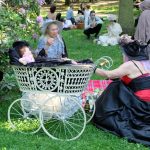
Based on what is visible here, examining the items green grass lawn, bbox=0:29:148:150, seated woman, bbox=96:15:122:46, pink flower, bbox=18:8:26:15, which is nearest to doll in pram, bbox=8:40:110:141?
green grass lawn, bbox=0:29:148:150

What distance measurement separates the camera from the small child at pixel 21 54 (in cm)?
586

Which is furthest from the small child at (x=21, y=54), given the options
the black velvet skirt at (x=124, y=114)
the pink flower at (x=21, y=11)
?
the pink flower at (x=21, y=11)

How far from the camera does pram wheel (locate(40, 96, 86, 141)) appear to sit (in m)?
5.88

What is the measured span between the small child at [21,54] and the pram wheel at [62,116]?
58 centimetres

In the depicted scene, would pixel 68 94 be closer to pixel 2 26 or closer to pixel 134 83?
pixel 134 83

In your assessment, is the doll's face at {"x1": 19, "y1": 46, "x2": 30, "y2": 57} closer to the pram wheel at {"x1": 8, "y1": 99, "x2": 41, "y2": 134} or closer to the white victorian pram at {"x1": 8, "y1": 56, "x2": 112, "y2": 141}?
the white victorian pram at {"x1": 8, "y1": 56, "x2": 112, "y2": 141}

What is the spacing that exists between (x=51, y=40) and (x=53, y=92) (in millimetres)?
1631

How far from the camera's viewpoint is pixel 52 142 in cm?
569

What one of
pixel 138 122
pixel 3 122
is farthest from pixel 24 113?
pixel 138 122

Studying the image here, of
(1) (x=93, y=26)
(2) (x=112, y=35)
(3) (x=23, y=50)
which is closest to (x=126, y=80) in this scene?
(3) (x=23, y=50)

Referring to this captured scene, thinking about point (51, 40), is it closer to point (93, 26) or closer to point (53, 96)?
point (53, 96)

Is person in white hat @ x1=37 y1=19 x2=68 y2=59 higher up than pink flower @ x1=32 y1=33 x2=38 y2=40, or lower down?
higher up

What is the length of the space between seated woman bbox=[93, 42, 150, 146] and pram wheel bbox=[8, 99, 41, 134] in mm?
837

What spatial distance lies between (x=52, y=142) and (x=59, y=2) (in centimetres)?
3176
